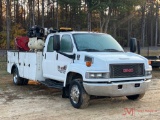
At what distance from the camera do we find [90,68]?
21.4ft

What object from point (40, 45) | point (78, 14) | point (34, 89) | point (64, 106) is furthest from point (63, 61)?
point (78, 14)

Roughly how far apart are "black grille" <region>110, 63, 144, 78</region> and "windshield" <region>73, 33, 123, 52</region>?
973mm

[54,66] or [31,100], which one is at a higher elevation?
[54,66]

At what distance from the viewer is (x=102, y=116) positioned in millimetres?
6180

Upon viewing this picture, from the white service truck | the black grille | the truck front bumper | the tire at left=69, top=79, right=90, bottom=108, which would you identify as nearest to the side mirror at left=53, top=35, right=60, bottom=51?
the white service truck

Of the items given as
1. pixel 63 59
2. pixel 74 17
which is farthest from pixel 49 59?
pixel 74 17

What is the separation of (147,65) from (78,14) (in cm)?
4545

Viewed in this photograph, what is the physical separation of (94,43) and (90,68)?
1.32 meters

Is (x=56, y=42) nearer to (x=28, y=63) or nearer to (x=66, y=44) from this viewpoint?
(x=66, y=44)

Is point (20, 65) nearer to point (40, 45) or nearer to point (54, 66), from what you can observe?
point (40, 45)

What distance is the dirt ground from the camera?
6.15 m

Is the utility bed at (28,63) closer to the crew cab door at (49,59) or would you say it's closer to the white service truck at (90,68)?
the white service truck at (90,68)

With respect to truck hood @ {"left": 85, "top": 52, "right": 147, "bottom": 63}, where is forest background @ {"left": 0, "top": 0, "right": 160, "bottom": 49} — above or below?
above

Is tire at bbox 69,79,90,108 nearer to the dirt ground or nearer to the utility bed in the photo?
the dirt ground
